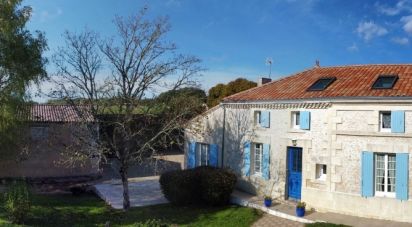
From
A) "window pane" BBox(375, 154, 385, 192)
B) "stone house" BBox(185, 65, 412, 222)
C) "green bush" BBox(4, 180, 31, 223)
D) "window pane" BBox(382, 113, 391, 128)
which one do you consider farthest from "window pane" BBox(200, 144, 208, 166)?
"window pane" BBox(382, 113, 391, 128)

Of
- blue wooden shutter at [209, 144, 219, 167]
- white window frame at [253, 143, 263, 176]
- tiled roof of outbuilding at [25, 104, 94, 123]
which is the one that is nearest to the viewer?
white window frame at [253, 143, 263, 176]

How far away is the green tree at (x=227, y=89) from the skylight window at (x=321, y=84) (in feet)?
58.6

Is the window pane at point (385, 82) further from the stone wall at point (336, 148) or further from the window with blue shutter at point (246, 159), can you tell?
the window with blue shutter at point (246, 159)

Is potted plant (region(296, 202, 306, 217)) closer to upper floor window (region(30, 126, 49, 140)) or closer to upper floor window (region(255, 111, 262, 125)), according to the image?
upper floor window (region(255, 111, 262, 125))

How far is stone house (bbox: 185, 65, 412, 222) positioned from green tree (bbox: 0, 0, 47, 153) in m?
8.63

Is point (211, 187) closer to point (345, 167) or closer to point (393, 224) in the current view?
point (345, 167)

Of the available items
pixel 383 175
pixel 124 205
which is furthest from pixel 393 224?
pixel 124 205

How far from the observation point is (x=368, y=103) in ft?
53.4

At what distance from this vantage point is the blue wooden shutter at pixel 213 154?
23747mm

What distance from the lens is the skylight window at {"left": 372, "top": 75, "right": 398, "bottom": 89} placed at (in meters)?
16.8

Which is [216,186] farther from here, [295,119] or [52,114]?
[52,114]

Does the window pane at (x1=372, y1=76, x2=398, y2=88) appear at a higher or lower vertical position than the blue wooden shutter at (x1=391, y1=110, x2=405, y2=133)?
higher

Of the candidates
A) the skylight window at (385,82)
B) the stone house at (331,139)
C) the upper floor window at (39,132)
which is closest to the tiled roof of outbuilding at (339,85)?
the stone house at (331,139)

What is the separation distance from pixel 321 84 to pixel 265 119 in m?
3.03
